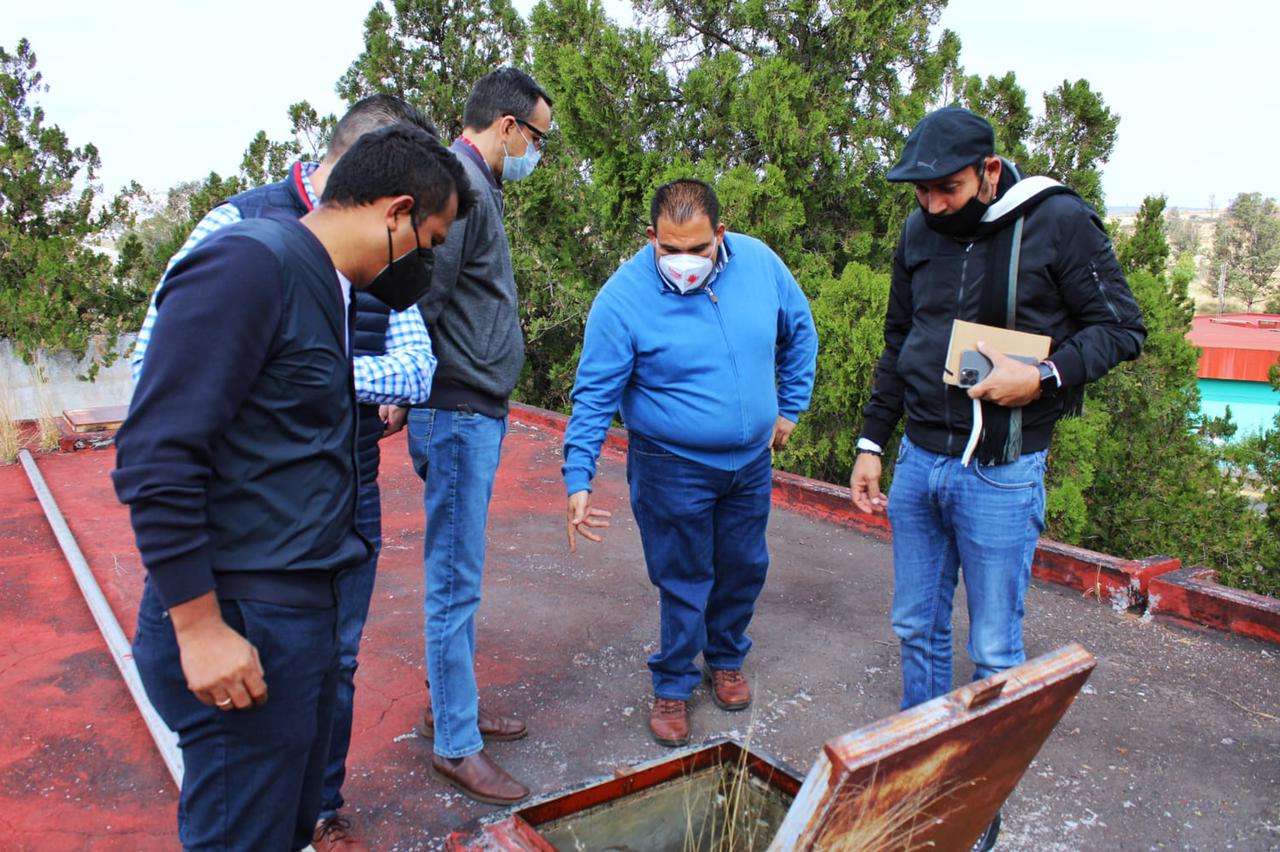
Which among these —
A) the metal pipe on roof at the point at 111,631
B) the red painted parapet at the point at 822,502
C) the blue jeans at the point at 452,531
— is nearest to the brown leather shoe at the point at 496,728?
the blue jeans at the point at 452,531

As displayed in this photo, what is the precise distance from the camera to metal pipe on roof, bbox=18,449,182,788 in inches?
131

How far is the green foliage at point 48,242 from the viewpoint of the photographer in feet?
34.7

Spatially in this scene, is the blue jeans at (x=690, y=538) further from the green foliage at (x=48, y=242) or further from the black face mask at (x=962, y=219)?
the green foliage at (x=48, y=242)

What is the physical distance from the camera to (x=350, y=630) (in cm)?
263

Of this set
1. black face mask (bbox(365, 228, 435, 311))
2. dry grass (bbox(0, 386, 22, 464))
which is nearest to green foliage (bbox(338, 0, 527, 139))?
dry grass (bbox(0, 386, 22, 464))

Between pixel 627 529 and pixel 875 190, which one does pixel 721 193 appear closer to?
pixel 875 190

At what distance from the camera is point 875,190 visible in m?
8.66

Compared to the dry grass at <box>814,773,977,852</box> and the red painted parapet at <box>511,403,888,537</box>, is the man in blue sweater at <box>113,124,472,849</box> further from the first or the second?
the red painted parapet at <box>511,403,888,537</box>

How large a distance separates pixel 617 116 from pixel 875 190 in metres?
2.56

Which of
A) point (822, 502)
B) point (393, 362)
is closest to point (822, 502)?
point (822, 502)

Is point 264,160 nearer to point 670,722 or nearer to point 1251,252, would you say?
point 670,722

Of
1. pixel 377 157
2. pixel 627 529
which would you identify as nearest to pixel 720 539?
pixel 377 157

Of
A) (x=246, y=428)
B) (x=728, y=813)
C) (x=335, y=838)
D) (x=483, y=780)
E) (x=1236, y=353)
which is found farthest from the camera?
(x=1236, y=353)

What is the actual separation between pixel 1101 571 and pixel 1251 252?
157 feet
